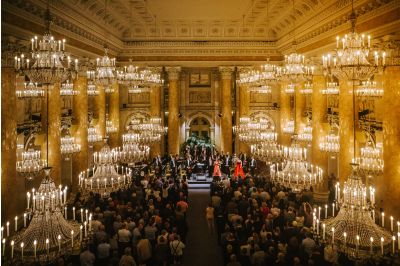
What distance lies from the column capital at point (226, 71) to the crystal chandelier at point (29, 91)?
1195 cm

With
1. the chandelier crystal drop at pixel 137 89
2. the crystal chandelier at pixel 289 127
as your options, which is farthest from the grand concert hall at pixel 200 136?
the chandelier crystal drop at pixel 137 89

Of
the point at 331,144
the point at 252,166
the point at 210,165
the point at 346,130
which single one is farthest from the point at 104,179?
the point at 252,166

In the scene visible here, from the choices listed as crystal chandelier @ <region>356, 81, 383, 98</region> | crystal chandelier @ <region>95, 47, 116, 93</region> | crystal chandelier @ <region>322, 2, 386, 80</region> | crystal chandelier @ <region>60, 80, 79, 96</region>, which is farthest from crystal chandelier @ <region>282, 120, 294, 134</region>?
crystal chandelier @ <region>322, 2, 386, 80</region>

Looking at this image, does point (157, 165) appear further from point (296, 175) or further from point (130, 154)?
point (296, 175)

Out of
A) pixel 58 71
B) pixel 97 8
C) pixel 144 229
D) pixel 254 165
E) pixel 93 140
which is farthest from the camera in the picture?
pixel 254 165

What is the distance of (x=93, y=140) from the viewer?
16812mm

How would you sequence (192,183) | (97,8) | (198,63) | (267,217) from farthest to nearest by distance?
(198,63) < (192,183) < (97,8) < (267,217)

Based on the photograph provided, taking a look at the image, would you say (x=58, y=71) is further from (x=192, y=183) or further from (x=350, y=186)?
(x=192, y=183)

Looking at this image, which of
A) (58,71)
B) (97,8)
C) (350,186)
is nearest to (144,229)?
(58,71)

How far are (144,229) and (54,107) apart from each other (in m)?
6.07

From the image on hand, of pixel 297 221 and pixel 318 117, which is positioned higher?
pixel 318 117

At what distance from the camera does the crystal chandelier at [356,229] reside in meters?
5.47

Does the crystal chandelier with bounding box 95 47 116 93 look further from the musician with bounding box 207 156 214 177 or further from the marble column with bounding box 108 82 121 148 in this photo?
the marble column with bounding box 108 82 121 148

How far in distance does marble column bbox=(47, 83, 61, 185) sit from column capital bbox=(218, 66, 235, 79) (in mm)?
11930
